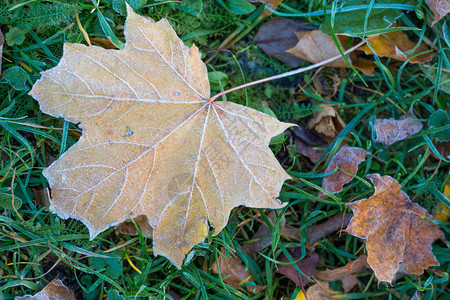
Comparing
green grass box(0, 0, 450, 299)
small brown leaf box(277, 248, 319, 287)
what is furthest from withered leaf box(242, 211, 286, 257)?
small brown leaf box(277, 248, 319, 287)

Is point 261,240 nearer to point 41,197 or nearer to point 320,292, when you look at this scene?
point 320,292

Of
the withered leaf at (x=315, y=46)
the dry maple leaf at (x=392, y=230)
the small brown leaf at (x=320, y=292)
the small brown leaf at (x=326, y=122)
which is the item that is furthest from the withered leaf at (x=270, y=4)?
the small brown leaf at (x=320, y=292)

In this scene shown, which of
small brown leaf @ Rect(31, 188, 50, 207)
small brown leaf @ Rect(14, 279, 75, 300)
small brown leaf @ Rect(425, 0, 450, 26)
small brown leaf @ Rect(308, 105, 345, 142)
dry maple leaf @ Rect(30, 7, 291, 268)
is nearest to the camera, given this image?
dry maple leaf @ Rect(30, 7, 291, 268)

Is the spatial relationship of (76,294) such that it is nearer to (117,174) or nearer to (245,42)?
(117,174)

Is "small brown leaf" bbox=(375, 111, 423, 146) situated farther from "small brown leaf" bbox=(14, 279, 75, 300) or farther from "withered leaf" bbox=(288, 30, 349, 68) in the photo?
"small brown leaf" bbox=(14, 279, 75, 300)

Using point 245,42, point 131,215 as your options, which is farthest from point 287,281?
point 245,42
